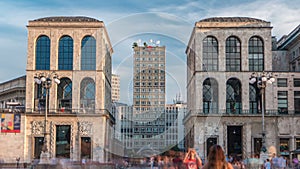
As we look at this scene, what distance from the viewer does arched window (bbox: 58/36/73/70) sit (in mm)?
51656

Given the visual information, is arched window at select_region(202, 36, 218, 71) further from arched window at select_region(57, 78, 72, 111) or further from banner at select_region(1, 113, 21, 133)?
banner at select_region(1, 113, 21, 133)

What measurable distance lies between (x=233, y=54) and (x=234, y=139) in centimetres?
927

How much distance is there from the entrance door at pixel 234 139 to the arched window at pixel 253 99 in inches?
91.9

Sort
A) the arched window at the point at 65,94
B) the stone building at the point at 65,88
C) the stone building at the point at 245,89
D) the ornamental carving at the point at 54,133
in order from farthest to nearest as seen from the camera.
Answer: the arched window at the point at 65,94 → the stone building at the point at 65,88 → the ornamental carving at the point at 54,133 → the stone building at the point at 245,89

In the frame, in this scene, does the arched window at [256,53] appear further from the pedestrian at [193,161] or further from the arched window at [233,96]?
the pedestrian at [193,161]

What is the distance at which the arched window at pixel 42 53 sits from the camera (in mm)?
51688

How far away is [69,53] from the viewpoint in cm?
5184

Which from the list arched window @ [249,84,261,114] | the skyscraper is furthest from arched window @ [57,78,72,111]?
the skyscraper

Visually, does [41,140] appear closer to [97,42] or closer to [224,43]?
[97,42]

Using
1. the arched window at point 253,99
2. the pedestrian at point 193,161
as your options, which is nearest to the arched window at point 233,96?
the arched window at point 253,99

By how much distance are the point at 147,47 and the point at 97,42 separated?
39005mm

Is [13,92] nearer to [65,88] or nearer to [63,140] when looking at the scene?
[65,88]

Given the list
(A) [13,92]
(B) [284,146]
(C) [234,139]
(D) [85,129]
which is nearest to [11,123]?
(A) [13,92]

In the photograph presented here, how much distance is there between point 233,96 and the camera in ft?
165
